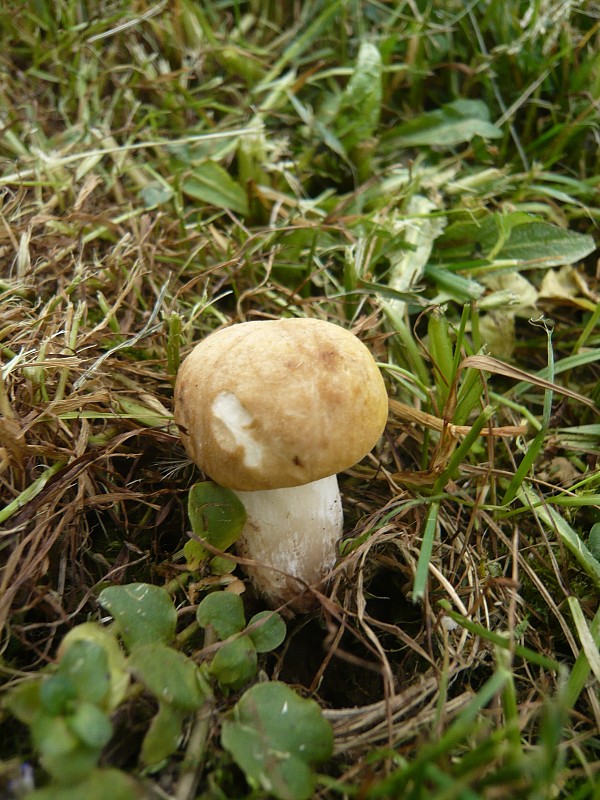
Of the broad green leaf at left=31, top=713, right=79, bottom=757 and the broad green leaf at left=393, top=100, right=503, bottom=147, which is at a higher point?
the broad green leaf at left=393, top=100, right=503, bottom=147

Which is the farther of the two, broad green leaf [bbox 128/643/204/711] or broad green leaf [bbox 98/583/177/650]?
broad green leaf [bbox 98/583/177/650]

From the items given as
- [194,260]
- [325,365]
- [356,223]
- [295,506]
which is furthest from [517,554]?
[194,260]

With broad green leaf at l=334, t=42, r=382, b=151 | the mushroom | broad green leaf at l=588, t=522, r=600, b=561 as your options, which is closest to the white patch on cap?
the mushroom

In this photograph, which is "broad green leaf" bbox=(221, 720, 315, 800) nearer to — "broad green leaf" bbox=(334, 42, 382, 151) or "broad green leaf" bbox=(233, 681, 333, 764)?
"broad green leaf" bbox=(233, 681, 333, 764)

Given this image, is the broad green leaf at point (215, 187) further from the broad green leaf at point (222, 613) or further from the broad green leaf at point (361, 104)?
the broad green leaf at point (222, 613)

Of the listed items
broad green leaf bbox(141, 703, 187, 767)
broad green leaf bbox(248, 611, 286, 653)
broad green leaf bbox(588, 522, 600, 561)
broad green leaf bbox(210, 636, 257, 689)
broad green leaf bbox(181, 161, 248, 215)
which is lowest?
broad green leaf bbox(588, 522, 600, 561)

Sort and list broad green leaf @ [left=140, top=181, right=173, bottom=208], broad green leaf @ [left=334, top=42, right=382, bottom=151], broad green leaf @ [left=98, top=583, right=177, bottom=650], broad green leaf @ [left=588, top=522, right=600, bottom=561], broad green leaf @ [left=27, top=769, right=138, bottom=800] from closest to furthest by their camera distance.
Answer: broad green leaf @ [left=27, top=769, right=138, bottom=800] < broad green leaf @ [left=98, top=583, right=177, bottom=650] < broad green leaf @ [left=588, top=522, right=600, bottom=561] < broad green leaf @ [left=140, top=181, right=173, bottom=208] < broad green leaf @ [left=334, top=42, right=382, bottom=151]
